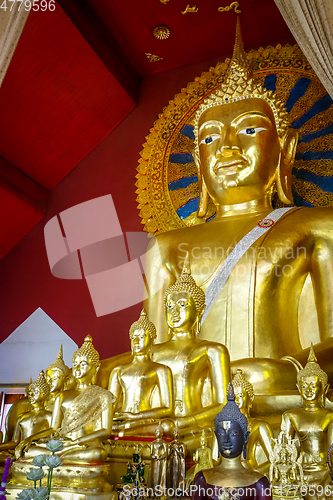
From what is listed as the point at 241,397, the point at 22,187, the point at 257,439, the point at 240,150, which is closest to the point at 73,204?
the point at 22,187

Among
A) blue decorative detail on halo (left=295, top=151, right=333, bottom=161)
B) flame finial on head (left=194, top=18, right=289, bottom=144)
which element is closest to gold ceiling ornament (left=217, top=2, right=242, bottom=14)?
flame finial on head (left=194, top=18, right=289, bottom=144)

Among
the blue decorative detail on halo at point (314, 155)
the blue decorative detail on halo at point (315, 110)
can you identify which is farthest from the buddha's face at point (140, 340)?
the blue decorative detail on halo at point (315, 110)

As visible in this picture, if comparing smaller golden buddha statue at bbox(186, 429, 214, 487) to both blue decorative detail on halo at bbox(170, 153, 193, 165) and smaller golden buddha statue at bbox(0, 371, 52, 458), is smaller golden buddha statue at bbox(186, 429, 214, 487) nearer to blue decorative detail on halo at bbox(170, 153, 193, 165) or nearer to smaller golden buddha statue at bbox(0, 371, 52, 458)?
smaller golden buddha statue at bbox(0, 371, 52, 458)

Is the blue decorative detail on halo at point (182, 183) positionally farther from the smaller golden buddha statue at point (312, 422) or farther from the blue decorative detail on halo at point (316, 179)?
the smaller golden buddha statue at point (312, 422)

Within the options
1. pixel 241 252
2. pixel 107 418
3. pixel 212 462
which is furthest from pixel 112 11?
pixel 212 462

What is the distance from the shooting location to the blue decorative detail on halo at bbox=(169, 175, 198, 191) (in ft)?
12.9

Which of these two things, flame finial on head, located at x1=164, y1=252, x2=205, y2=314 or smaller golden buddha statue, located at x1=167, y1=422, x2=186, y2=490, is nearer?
smaller golden buddha statue, located at x1=167, y1=422, x2=186, y2=490

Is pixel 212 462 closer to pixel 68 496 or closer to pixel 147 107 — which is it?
pixel 68 496

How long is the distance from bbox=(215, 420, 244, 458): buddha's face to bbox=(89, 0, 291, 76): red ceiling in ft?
10.6

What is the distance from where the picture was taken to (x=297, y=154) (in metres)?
3.80

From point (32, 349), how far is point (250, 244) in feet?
5.93

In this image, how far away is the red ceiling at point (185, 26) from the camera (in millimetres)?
3859

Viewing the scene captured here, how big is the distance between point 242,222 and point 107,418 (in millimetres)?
1676

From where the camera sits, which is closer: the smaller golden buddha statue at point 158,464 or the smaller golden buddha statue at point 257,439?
the smaller golden buddha statue at point 158,464
